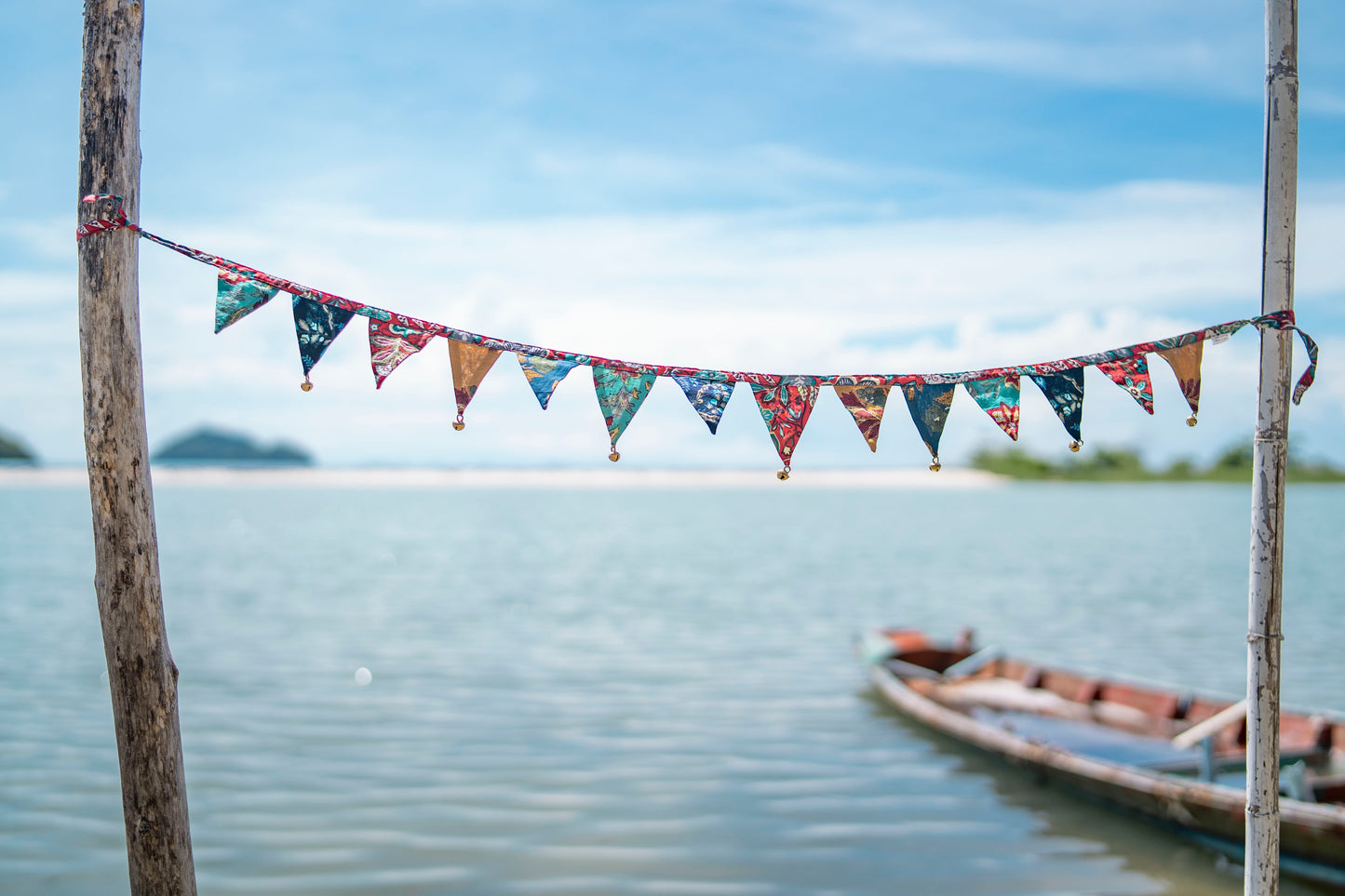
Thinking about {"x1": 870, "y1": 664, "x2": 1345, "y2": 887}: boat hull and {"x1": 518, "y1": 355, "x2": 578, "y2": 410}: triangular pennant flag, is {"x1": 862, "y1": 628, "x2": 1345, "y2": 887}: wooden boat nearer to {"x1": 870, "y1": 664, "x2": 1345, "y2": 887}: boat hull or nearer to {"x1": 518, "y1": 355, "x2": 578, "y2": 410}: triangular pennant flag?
{"x1": 870, "y1": 664, "x2": 1345, "y2": 887}: boat hull

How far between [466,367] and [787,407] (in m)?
1.55

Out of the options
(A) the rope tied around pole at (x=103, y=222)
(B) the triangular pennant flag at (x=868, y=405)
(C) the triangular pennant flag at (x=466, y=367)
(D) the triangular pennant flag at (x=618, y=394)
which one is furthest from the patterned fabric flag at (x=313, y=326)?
(B) the triangular pennant flag at (x=868, y=405)

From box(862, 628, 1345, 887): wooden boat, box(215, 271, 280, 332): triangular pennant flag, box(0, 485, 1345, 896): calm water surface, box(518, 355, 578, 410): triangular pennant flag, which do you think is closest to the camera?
box(215, 271, 280, 332): triangular pennant flag

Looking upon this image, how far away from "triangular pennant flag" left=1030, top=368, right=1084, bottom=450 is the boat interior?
16.1ft

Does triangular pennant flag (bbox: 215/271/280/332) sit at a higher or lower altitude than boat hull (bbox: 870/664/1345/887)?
higher

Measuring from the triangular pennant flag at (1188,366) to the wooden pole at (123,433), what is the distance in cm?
459

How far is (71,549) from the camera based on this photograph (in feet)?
139

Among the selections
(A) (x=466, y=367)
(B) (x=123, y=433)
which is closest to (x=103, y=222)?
(B) (x=123, y=433)

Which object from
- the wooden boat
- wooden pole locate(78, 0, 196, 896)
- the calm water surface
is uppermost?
wooden pole locate(78, 0, 196, 896)

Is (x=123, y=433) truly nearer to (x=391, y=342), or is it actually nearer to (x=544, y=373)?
(x=391, y=342)

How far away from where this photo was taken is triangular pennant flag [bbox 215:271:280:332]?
13.7 ft

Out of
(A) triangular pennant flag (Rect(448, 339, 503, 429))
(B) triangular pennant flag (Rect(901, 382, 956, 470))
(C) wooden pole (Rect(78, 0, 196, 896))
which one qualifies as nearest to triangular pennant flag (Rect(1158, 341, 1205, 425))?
(B) triangular pennant flag (Rect(901, 382, 956, 470))

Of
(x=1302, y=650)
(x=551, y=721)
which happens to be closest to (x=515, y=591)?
(x=551, y=721)

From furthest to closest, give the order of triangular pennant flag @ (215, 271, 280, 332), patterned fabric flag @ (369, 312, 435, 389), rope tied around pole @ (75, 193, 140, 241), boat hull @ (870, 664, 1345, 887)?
boat hull @ (870, 664, 1345, 887), patterned fabric flag @ (369, 312, 435, 389), triangular pennant flag @ (215, 271, 280, 332), rope tied around pole @ (75, 193, 140, 241)
